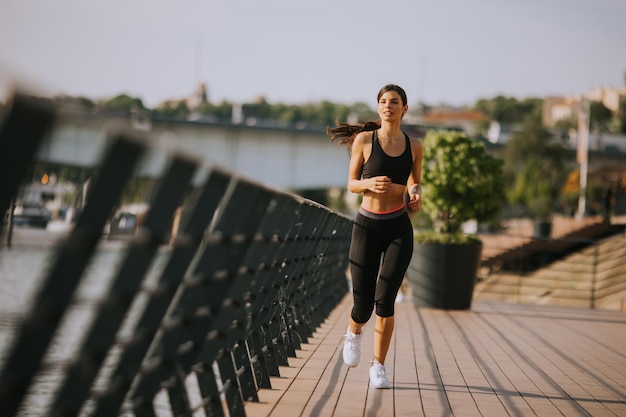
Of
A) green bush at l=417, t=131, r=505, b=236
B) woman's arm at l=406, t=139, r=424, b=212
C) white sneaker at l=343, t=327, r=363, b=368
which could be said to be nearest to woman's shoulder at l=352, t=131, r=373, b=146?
woman's arm at l=406, t=139, r=424, b=212

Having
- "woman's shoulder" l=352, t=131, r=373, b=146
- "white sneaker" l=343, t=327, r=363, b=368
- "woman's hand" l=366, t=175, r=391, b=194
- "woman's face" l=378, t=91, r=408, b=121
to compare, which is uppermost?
"woman's face" l=378, t=91, r=408, b=121

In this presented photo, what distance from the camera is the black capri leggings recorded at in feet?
21.0

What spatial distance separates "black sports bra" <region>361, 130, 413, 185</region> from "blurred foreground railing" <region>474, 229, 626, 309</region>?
19.5 metres

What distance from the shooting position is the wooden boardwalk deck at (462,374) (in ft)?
18.7

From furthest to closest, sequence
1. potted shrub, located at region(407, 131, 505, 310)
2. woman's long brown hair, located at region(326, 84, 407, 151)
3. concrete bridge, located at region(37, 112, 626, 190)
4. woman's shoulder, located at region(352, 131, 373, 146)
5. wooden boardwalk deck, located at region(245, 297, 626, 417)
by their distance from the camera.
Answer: concrete bridge, located at region(37, 112, 626, 190) → potted shrub, located at region(407, 131, 505, 310) → woman's long brown hair, located at region(326, 84, 407, 151) → woman's shoulder, located at region(352, 131, 373, 146) → wooden boardwalk deck, located at region(245, 297, 626, 417)

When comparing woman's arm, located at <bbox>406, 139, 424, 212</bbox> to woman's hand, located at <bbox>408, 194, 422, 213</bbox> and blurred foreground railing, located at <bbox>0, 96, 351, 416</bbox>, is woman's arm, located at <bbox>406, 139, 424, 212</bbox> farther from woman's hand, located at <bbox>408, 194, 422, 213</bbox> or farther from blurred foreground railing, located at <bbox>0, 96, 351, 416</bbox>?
blurred foreground railing, located at <bbox>0, 96, 351, 416</bbox>

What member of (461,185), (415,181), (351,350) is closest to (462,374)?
(351,350)

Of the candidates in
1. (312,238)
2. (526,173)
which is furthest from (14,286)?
(526,173)

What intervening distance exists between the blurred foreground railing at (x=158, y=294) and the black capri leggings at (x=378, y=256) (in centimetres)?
63

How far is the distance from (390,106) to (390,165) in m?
0.42

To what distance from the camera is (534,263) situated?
39625 mm

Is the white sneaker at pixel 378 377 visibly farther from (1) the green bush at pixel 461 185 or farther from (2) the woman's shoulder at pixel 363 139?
(1) the green bush at pixel 461 185

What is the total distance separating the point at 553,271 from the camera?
34750mm

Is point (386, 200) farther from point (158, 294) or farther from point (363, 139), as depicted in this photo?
point (158, 294)
